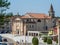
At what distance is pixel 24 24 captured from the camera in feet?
315

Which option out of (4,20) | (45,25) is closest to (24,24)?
(45,25)

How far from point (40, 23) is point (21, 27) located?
7.48 m

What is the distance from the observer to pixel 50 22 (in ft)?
322

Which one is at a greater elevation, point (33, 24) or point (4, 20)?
point (4, 20)

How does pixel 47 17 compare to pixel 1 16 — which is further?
pixel 47 17

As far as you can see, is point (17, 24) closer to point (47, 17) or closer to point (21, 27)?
point (21, 27)

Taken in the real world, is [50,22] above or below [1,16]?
below

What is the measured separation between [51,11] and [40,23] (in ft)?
24.2

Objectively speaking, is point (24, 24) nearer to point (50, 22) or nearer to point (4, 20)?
point (50, 22)

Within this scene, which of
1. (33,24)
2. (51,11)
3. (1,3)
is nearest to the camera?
(1,3)

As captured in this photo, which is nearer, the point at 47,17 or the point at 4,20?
the point at 4,20

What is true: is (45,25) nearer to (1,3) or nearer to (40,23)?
(40,23)

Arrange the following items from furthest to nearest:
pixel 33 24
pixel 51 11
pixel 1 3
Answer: pixel 51 11
pixel 33 24
pixel 1 3

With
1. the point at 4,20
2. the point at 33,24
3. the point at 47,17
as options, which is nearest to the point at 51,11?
the point at 47,17
